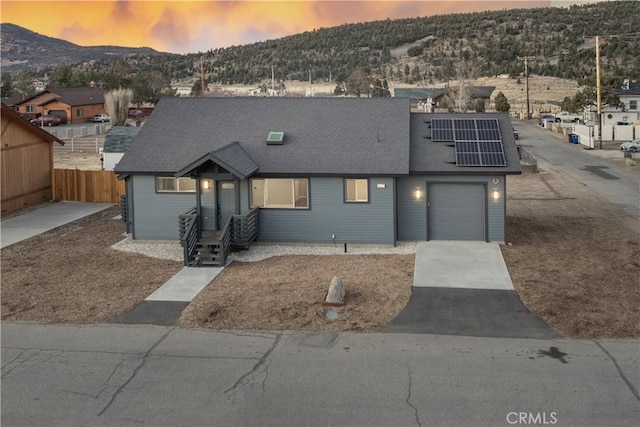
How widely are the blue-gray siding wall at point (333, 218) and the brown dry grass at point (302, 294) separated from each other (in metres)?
1.43

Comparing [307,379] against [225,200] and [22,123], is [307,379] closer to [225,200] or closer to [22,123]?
[225,200]

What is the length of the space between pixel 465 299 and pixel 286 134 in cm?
1022

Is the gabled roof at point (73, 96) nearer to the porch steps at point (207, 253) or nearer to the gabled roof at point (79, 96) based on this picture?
the gabled roof at point (79, 96)

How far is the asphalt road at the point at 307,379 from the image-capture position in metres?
9.76

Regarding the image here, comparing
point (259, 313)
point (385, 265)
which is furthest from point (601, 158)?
point (259, 313)

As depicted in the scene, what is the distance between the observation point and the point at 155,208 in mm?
22750

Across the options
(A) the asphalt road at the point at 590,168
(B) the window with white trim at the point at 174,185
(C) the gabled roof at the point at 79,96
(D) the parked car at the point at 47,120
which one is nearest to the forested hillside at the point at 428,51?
(C) the gabled roof at the point at 79,96

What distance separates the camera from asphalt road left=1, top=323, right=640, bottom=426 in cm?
976

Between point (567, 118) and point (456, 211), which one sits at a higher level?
point (567, 118)

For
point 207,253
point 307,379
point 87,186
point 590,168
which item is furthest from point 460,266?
point 590,168

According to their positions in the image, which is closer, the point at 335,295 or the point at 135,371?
the point at 135,371

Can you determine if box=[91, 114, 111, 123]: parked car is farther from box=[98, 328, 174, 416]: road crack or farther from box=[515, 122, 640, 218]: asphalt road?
box=[98, 328, 174, 416]: road crack

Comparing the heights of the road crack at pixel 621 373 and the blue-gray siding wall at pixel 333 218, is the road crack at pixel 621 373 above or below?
below

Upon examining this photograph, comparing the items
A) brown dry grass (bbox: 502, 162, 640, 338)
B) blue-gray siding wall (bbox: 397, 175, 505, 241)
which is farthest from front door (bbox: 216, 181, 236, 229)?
brown dry grass (bbox: 502, 162, 640, 338)
